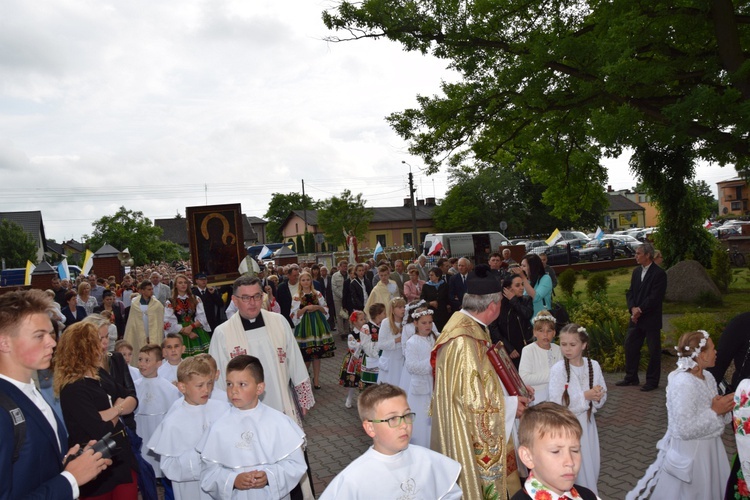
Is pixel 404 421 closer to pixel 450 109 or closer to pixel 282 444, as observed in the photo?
pixel 282 444

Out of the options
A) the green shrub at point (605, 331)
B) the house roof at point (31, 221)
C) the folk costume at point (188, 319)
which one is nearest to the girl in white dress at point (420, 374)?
the green shrub at point (605, 331)

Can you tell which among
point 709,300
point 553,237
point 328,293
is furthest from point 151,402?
point 553,237

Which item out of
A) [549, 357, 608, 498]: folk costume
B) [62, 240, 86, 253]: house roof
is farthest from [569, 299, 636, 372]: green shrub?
[62, 240, 86, 253]: house roof

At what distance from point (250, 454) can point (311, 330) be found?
23.7 ft

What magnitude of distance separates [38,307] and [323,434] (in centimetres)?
578

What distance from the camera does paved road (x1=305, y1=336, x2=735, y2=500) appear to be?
6.26 m

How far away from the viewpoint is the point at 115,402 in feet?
14.7

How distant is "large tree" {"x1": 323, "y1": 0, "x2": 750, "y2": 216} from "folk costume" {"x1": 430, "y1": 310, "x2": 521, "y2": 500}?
7.23 meters

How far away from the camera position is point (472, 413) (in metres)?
4.18

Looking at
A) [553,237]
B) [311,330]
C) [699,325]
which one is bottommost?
A: [699,325]

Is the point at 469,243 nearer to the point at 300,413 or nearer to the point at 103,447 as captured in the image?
the point at 300,413

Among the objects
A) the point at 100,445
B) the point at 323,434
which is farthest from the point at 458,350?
the point at 323,434

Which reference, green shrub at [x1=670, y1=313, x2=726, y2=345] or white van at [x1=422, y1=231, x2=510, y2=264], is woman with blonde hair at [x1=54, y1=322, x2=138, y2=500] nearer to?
green shrub at [x1=670, y1=313, x2=726, y2=345]

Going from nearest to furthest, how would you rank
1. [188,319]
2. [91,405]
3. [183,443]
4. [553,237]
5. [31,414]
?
[31,414], [91,405], [183,443], [188,319], [553,237]
